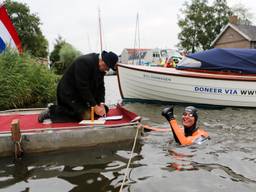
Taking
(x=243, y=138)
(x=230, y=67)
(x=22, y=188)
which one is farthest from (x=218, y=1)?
(x=22, y=188)

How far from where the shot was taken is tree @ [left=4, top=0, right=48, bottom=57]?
52844 millimetres

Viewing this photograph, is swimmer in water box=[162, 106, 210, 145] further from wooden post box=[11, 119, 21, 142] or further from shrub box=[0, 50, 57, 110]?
shrub box=[0, 50, 57, 110]

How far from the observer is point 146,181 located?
16.7 feet

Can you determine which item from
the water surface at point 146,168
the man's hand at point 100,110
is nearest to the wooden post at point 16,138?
the water surface at point 146,168

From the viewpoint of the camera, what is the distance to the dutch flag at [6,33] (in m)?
11.4

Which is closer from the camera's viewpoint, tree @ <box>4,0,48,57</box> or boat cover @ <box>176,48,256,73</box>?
boat cover @ <box>176,48,256,73</box>

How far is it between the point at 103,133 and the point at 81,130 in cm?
38

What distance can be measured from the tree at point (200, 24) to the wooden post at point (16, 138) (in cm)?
5175

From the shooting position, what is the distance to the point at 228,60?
41.9 ft

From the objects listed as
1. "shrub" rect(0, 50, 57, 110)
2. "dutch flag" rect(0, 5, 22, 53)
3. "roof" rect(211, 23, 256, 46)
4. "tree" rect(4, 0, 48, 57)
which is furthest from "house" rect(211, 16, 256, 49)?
"dutch flag" rect(0, 5, 22, 53)

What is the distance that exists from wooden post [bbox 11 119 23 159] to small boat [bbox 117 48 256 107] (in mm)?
7600

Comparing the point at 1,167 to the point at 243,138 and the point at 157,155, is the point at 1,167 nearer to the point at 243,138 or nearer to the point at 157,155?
the point at 157,155

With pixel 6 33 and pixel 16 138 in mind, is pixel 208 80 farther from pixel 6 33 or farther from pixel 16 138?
pixel 16 138

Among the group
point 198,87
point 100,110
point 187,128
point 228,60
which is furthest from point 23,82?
point 228,60
